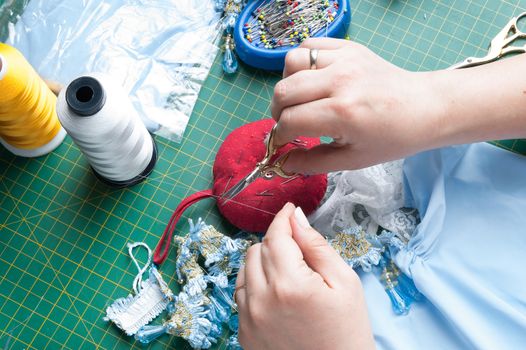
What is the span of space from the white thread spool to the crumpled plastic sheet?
0.62 ft

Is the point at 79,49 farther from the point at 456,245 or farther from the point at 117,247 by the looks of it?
the point at 456,245

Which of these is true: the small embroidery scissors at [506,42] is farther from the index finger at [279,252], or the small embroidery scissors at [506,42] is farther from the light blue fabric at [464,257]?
the index finger at [279,252]

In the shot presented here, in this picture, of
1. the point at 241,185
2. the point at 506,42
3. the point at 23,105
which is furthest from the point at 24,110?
the point at 506,42

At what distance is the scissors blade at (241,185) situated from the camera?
4.26ft

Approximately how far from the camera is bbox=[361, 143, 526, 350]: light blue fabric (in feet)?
3.91

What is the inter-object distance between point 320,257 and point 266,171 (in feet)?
0.93

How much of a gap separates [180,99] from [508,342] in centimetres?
102

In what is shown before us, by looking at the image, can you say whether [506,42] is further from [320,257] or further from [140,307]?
[140,307]

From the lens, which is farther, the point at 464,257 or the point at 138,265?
the point at 138,265

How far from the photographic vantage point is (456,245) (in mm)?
1258

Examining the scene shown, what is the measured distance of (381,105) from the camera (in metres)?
1.03

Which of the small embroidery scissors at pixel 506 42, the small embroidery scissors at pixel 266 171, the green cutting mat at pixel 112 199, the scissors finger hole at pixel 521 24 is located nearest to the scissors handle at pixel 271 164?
the small embroidery scissors at pixel 266 171

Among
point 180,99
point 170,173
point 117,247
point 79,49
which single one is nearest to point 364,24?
point 180,99

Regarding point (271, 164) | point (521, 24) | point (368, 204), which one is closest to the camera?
point (271, 164)
